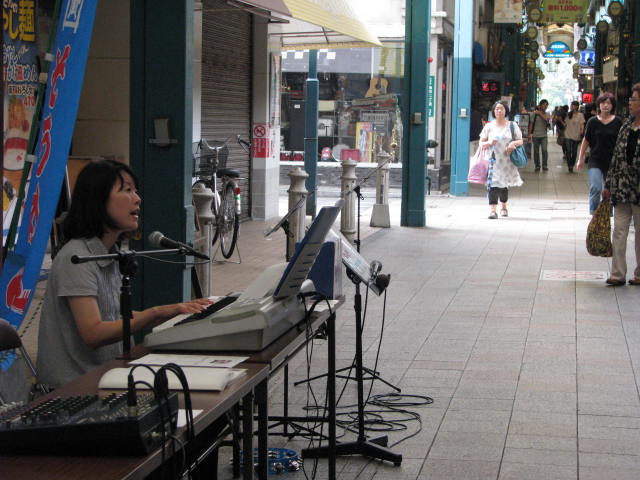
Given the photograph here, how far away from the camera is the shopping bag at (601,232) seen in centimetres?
1030

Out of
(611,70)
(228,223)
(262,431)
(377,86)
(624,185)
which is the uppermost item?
(611,70)

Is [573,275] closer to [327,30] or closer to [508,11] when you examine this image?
[327,30]

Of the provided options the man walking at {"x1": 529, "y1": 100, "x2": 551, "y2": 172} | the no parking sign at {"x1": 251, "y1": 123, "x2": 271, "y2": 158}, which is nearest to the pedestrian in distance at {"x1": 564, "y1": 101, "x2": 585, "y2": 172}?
the man walking at {"x1": 529, "y1": 100, "x2": 551, "y2": 172}

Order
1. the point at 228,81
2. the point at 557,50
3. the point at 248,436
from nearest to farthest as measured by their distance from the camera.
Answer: the point at 248,436 → the point at 228,81 → the point at 557,50

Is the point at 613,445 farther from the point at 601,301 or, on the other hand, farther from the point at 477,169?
the point at 477,169

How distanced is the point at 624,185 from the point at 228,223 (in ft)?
15.7

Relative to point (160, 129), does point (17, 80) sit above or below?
above

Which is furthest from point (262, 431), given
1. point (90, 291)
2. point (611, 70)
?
point (611, 70)

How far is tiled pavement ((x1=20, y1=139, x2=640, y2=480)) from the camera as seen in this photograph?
520 cm

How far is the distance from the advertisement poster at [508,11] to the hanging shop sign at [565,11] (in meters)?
5.88

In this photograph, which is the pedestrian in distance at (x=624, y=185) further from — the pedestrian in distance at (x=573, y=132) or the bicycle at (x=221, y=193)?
the pedestrian in distance at (x=573, y=132)

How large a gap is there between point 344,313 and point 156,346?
5709 millimetres

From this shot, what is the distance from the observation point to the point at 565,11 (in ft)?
105

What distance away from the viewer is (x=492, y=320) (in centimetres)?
877
